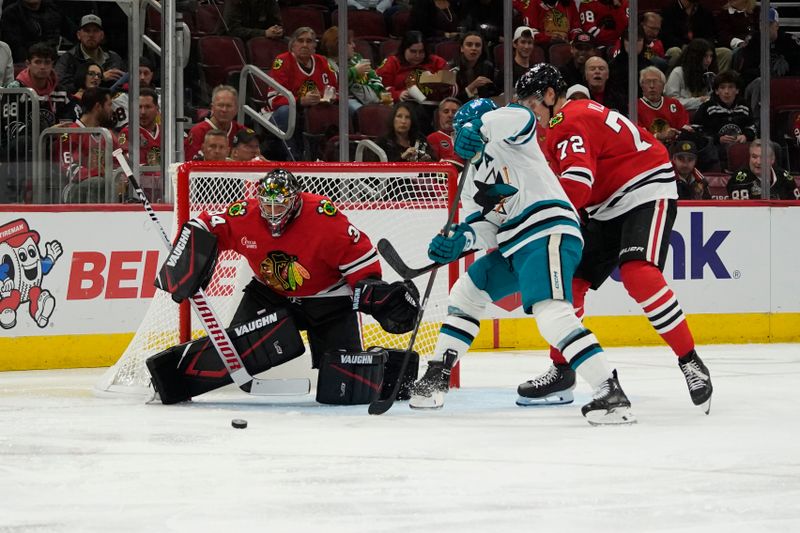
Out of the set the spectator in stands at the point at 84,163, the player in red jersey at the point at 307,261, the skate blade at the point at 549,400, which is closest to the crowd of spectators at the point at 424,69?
the spectator in stands at the point at 84,163

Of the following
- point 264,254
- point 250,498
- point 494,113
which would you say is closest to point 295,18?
point 264,254

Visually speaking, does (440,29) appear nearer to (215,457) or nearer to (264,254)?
(264,254)

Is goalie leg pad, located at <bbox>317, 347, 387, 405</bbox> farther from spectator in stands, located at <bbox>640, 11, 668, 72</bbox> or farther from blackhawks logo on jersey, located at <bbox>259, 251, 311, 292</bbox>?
spectator in stands, located at <bbox>640, 11, 668, 72</bbox>

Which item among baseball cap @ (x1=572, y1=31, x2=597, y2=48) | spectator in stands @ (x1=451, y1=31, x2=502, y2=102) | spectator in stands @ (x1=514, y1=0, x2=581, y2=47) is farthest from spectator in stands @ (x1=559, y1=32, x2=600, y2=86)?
spectator in stands @ (x1=451, y1=31, x2=502, y2=102)

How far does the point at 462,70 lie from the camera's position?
7.67 metres

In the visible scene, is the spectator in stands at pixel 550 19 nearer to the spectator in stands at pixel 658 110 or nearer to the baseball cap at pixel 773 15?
the spectator in stands at pixel 658 110

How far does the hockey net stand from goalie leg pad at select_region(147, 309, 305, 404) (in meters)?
0.32

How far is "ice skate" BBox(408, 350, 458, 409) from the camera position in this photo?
4656mm

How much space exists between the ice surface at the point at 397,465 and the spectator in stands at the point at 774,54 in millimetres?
2985

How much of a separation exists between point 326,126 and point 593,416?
9.93ft

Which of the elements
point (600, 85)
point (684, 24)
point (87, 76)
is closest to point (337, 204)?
point (87, 76)

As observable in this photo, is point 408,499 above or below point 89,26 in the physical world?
below

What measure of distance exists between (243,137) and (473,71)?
154 cm

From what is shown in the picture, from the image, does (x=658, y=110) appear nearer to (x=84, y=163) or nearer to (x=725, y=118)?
(x=725, y=118)
